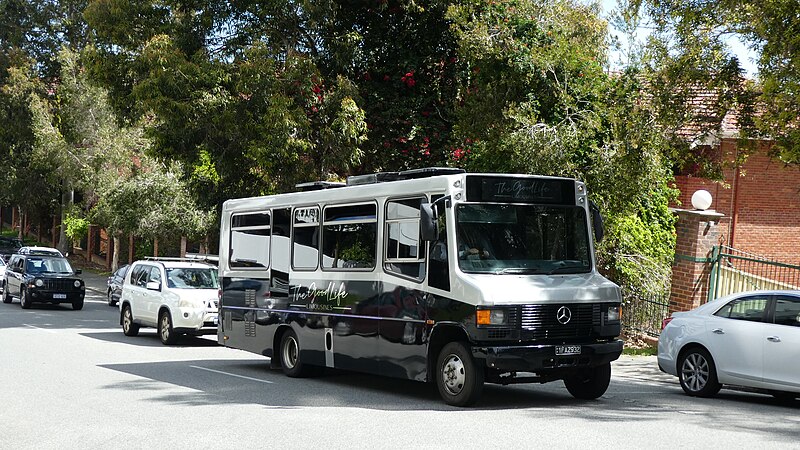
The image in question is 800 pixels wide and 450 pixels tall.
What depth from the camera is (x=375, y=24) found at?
2692cm

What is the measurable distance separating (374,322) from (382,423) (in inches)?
112

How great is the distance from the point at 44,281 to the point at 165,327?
12.1 meters

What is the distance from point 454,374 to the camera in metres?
11.6

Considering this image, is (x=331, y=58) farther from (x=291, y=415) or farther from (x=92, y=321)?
(x=291, y=415)

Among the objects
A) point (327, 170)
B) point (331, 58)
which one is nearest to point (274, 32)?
point (331, 58)

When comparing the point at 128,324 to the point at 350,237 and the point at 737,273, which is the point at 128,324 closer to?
the point at 350,237

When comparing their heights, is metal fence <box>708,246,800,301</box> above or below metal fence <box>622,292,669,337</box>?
above

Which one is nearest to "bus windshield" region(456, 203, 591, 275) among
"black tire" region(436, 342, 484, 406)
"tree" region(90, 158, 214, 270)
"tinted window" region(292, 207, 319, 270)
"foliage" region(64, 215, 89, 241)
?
"black tire" region(436, 342, 484, 406)

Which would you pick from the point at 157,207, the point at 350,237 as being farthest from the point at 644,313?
the point at 157,207

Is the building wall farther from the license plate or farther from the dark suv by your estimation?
the dark suv

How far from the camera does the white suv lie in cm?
2095

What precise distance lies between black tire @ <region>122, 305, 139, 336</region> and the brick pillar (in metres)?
12.1

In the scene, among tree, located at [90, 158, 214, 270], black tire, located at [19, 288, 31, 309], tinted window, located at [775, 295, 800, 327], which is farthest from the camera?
tree, located at [90, 158, 214, 270]

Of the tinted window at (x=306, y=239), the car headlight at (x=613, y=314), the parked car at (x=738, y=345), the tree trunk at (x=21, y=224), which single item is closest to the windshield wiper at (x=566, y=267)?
the car headlight at (x=613, y=314)
